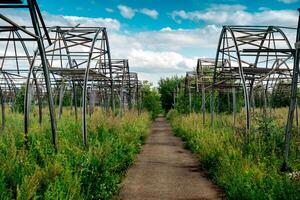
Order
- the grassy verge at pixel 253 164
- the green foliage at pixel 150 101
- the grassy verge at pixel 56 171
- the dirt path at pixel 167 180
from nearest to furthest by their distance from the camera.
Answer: the grassy verge at pixel 56 171
the grassy verge at pixel 253 164
the dirt path at pixel 167 180
the green foliage at pixel 150 101

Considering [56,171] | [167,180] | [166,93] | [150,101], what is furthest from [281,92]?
[166,93]

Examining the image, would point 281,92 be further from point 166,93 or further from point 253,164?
point 166,93

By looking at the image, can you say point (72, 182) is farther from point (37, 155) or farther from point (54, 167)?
point (37, 155)

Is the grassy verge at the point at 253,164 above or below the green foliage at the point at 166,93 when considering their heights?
below

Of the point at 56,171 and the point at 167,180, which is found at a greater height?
the point at 56,171

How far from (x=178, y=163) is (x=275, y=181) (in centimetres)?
714

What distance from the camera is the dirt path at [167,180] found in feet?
32.2

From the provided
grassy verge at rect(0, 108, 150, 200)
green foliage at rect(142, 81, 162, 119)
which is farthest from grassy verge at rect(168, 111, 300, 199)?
green foliage at rect(142, 81, 162, 119)

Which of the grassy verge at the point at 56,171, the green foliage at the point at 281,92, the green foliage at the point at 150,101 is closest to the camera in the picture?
the grassy verge at the point at 56,171

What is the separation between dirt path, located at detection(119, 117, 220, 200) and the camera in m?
9.81

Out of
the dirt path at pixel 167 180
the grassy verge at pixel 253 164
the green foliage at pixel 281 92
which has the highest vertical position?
the green foliage at pixel 281 92

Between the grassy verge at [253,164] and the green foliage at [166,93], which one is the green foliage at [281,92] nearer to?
the grassy verge at [253,164]

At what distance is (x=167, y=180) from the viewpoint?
451 inches

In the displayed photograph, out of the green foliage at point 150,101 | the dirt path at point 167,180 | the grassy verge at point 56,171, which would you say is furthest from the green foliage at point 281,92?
the green foliage at point 150,101
